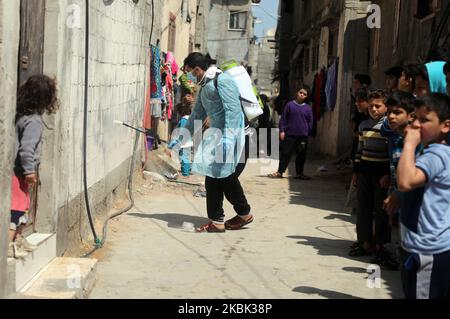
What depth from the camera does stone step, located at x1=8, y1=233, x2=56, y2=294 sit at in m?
4.77

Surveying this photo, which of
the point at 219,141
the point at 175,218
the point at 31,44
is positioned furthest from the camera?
the point at 175,218

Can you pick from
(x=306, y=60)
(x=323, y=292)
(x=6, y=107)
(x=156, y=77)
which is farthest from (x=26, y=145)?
(x=306, y=60)

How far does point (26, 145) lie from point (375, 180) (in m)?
3.23

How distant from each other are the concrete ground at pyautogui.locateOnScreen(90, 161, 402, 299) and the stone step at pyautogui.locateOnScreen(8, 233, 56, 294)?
0.44m

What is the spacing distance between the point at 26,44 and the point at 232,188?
3.23 m

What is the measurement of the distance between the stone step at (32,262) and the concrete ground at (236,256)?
0.44 metres

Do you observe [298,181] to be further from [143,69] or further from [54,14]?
[54,14]

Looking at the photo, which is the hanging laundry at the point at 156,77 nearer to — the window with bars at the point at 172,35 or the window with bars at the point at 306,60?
the window with bars at the point at 172,35

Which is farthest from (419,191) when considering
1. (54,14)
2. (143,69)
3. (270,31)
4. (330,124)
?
(270,31)

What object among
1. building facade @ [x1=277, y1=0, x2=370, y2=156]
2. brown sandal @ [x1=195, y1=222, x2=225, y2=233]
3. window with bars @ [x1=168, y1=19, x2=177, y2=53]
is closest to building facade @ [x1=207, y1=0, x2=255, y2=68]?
building facade @ [x1=277, y1=0, x2=370, y2=156]

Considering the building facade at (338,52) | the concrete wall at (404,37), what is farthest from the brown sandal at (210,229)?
the building facade at (338,52)

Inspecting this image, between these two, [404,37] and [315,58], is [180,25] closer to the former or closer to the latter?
[315,58]

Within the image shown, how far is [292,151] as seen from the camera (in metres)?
14.4

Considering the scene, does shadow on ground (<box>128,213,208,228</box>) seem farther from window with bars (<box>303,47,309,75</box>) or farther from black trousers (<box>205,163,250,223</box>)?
window with bars (<box>303,47,309,75</box>)
